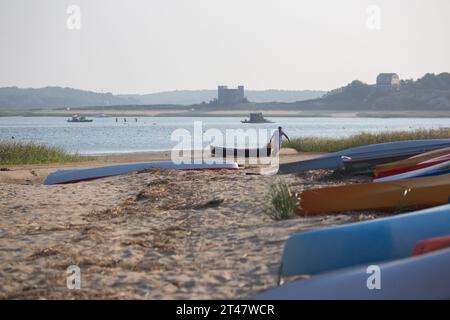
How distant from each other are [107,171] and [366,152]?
5.67 meters

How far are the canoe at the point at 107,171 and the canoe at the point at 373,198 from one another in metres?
7.81

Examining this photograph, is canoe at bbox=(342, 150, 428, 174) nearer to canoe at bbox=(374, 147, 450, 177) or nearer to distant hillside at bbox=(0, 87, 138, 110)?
canoe at bbox=(374, 147, 450, 177)

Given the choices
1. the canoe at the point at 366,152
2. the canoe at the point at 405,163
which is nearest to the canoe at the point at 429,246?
the canoe at the point at 405,163

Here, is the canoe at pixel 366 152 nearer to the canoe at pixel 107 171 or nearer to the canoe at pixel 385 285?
the canoe at pixel 107 171

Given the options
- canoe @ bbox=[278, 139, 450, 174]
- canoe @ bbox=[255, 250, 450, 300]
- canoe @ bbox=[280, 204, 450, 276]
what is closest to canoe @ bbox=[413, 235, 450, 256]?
canoe @ bbox=[280, 204, 450, 276]

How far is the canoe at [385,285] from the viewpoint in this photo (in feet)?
16.0

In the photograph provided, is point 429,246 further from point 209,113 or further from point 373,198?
point 209,113

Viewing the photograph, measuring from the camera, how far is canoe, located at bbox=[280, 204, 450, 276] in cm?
548

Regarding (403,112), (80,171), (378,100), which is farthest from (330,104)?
(80,171)

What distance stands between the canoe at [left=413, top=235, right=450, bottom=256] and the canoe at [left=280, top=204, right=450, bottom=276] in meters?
0.27

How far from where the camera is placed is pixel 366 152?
1344 cm

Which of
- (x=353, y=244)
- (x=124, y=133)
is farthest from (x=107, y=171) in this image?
(x=124, y=133)

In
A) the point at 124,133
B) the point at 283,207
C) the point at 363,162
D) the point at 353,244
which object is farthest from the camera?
the point at 124,133

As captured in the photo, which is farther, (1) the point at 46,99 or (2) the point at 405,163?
(1) the point at 46,99
